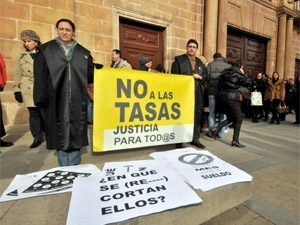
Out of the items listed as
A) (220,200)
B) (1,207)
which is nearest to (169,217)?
(220,200)

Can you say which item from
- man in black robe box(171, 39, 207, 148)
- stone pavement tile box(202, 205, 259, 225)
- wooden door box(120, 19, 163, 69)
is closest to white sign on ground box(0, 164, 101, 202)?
stone pavement tile box(202, 205, 259, 225)

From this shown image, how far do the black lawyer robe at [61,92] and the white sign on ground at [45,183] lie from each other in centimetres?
55

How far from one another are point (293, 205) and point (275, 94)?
242 inches

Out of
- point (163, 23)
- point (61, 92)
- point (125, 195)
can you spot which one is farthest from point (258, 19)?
point (125, 195)

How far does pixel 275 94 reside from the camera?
22.2 ft

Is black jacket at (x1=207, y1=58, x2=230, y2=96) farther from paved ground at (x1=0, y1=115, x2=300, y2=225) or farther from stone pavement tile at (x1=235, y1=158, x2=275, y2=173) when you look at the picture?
stone pavement tile at (x1=235, y1=158, x2=275, y2=173)

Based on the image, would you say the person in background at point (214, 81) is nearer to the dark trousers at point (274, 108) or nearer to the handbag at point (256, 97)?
the handbag at point (256, 97)

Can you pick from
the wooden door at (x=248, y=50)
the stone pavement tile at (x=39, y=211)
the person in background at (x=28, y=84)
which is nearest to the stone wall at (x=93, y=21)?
the person in background at (x=28, y=84)

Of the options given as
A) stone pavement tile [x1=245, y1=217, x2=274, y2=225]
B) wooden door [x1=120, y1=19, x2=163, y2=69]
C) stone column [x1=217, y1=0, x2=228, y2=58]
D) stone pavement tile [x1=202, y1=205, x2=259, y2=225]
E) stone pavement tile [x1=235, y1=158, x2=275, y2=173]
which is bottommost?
stone pavement tile [x1=245, y1=217, x2=274, y2=225]

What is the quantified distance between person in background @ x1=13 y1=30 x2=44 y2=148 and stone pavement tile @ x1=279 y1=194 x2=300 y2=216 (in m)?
3.74

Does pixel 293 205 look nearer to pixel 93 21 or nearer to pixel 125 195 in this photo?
pixel 125 195

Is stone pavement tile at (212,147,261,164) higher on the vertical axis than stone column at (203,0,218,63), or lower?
lower

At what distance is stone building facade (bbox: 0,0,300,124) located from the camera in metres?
4.73

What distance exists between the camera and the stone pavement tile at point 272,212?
1.56 metres
